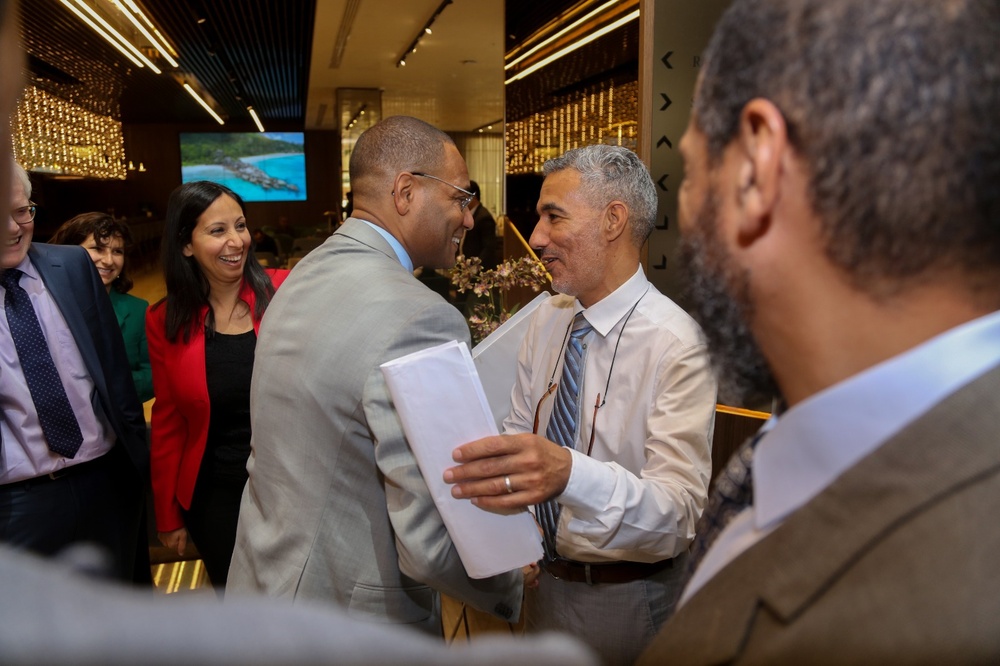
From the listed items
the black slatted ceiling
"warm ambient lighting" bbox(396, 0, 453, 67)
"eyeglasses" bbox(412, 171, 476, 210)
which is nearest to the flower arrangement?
"eyeglasses" bbox(412, 171, 476, 210)

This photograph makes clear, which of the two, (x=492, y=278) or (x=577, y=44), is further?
Answer: (x=577, y=44)

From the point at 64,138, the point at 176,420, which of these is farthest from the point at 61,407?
the point at 64,138

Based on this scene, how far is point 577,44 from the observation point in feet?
13.7

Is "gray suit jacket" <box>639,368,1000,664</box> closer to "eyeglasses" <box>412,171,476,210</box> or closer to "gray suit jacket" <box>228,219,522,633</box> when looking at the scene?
"gray suit jacket" <box>228,219,522,633</box>

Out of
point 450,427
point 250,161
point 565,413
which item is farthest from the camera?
point 250,161

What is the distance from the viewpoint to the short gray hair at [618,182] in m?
1.98

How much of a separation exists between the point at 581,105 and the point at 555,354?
254 centimetres

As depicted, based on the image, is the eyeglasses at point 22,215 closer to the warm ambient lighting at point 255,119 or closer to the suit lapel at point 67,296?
the suit lapel at point 67,296

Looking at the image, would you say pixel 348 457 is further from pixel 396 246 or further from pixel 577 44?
pixel 577 44

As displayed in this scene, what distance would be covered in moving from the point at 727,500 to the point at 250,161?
24.8 metres

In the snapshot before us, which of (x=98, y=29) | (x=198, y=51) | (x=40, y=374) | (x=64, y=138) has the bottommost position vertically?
(x=40, y=374)

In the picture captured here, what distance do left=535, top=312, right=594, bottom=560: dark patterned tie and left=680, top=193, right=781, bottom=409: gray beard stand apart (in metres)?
1.04

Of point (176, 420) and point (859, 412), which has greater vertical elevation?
point (859, 412)

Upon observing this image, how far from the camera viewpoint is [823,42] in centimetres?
57
